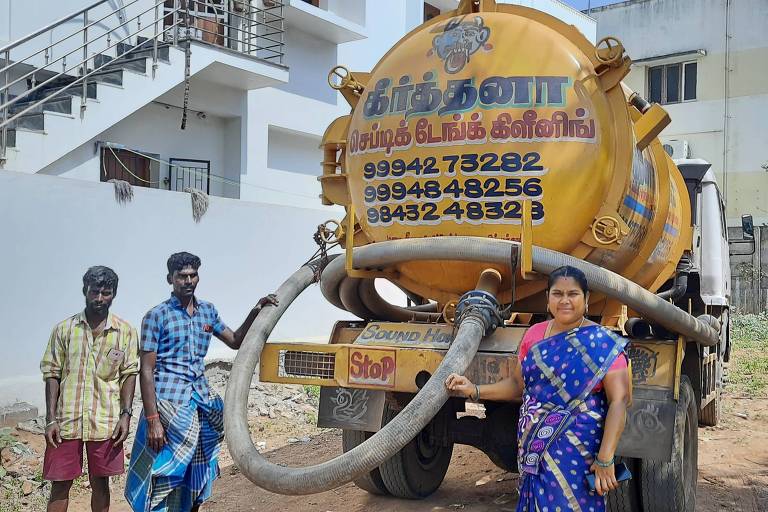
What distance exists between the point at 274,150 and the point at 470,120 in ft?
29.8

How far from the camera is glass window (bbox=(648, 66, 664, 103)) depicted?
22.1 m

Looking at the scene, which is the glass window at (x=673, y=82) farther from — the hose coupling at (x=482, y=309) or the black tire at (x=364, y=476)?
the hose coupling at (x=482, y=309)

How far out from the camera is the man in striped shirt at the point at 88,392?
3939mm

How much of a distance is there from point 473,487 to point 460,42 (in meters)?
3.12

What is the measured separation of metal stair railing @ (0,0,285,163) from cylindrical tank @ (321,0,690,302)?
4.77 meters

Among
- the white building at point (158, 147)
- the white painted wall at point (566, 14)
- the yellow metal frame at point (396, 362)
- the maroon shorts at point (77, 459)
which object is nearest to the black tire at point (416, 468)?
the yellow metal frame at point (396, 362)

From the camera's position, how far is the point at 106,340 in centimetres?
404

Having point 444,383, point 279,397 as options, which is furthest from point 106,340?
point 279,397

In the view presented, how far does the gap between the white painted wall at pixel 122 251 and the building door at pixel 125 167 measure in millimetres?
1932

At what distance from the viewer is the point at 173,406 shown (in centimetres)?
407

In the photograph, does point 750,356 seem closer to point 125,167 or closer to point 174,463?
point 125,167

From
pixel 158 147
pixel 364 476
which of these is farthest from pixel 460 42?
pixel 158 147

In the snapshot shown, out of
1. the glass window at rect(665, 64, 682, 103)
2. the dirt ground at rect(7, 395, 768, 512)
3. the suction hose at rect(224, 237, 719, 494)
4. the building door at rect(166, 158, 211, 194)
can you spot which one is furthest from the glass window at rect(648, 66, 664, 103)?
the suction hose at rect(224, 237, 719, 494)

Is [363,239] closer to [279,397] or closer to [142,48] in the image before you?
[279,397]
